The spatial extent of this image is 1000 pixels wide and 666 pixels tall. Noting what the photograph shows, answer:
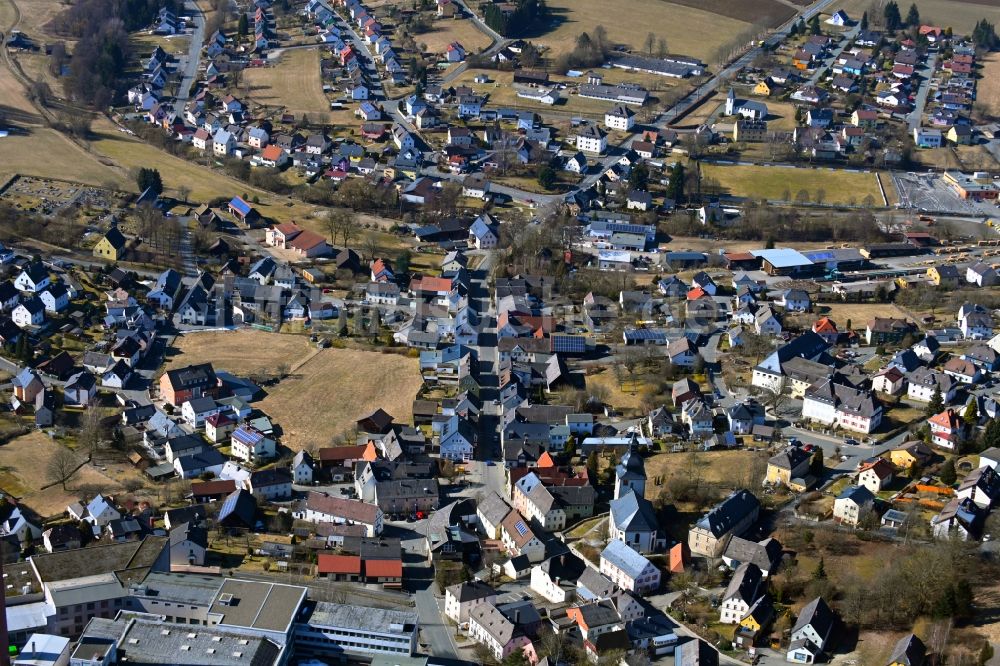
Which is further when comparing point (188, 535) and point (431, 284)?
point (431, 284)

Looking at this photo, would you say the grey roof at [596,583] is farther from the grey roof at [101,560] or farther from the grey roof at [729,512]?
the grey roof at [101,560]

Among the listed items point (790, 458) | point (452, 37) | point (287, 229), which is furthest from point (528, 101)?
point (790, 458)

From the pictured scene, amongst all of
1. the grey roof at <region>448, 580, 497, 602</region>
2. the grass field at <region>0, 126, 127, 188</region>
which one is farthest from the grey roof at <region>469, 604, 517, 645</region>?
the grass field at <region>0, 126, 127, 188</region>

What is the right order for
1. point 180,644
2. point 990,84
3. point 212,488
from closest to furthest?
point 180,644 → point 212,488 → point 990,84

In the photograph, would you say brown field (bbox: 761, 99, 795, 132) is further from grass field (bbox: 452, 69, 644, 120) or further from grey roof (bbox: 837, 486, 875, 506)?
grey roof (bbox: 837, 486, 875, 506)

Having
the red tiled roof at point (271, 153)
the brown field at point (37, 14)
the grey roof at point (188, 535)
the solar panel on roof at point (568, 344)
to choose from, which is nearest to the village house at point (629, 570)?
the grey roof at point (188, 535)

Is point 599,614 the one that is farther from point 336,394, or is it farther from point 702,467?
point 336,394

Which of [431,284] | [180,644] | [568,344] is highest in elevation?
[180,644]
